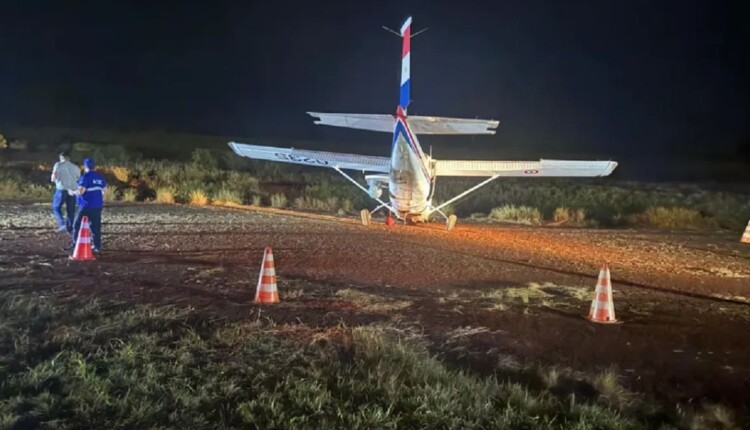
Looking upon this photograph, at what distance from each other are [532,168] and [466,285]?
34.4 ft

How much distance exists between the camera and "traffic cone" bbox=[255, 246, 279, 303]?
10164 millimetres

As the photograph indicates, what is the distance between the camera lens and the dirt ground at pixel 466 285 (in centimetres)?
809

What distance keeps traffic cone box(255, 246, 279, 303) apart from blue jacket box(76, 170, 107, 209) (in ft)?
17.8

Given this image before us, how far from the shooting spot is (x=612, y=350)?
8.38 metres

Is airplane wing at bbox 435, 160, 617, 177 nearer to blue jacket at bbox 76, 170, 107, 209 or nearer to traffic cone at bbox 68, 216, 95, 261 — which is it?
blue jacket at bbox 76, 170, 107, 209

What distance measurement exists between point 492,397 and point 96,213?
10.2 m

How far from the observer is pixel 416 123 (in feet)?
68.6

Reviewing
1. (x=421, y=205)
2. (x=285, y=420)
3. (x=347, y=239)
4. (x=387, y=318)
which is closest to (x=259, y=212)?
(x=421, y=205)

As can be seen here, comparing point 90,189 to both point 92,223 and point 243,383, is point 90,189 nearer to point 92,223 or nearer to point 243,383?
point 92,223

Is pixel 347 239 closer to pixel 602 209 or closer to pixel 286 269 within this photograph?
pixel 286 269

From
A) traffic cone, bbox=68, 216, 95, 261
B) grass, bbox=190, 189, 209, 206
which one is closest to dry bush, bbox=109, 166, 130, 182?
grass, bbox=190, 189, 209, 206

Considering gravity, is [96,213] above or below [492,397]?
above

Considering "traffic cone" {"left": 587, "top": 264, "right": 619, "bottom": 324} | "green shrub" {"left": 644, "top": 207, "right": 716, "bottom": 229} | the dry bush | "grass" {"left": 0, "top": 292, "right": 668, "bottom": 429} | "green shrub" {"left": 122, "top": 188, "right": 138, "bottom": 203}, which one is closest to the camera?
"grass" {"left": 0, "top": 292, "right": 668, "bottom": 429}

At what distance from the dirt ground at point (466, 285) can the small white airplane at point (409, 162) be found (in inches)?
64.2
